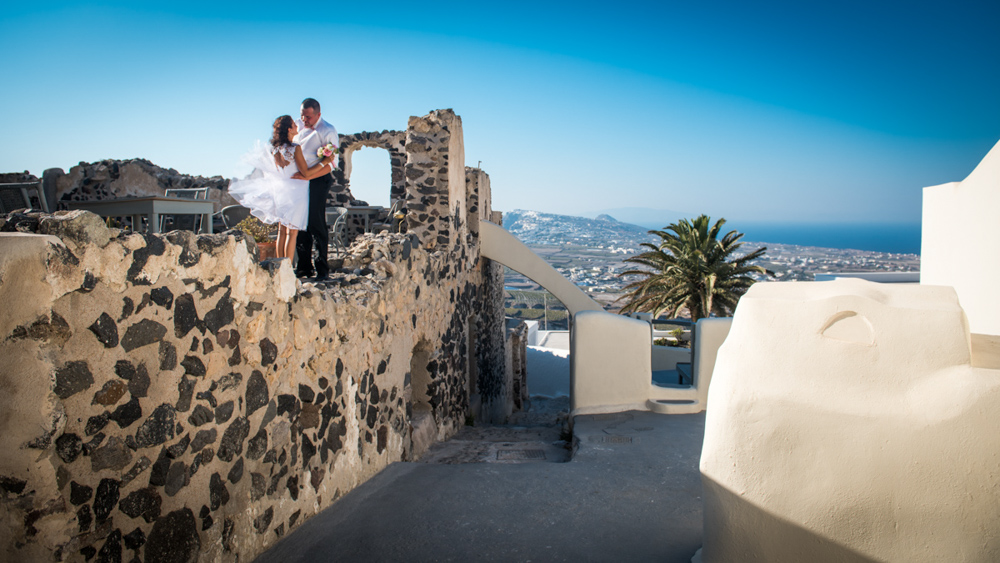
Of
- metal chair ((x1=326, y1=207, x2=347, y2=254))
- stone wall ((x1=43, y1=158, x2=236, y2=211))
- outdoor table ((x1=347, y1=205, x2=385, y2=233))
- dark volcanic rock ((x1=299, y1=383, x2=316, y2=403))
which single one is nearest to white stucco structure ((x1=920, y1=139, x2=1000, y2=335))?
dark volcanic rock ((x1=299, y1=383, x2=316, y2=403))

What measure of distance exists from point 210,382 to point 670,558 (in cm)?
281

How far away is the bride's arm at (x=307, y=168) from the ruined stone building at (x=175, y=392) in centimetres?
103

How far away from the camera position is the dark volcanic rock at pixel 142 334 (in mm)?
2396

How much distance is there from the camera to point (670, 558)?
3.43 meters

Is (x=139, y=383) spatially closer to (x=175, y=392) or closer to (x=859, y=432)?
(x=175, y=392)

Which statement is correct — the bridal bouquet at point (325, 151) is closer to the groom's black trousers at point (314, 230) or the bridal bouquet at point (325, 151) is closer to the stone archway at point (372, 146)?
the groom's black trousers at point (314, 230)

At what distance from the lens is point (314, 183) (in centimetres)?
590

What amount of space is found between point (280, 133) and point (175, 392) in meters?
3.60

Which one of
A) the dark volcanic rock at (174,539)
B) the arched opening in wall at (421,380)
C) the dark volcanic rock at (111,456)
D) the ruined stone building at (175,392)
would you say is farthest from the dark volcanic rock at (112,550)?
the arched opening in wall at (421,380)

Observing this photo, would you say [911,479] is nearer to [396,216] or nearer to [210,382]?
[210,382]

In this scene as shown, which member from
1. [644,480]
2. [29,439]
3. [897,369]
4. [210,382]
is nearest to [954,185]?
[644,480]

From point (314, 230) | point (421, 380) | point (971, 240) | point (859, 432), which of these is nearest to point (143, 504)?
point (859, 432)

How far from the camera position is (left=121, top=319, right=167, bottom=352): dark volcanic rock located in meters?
2.40

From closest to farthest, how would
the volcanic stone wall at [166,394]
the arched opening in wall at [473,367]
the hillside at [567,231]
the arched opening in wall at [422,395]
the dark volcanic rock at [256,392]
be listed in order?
the volcanic stone wall at [166,394] → the dark volcanic rock at [256,392] → the arched opening in wall at [422,395] → the arched opening in wall at [473,367] → the hillside at [567,231]
